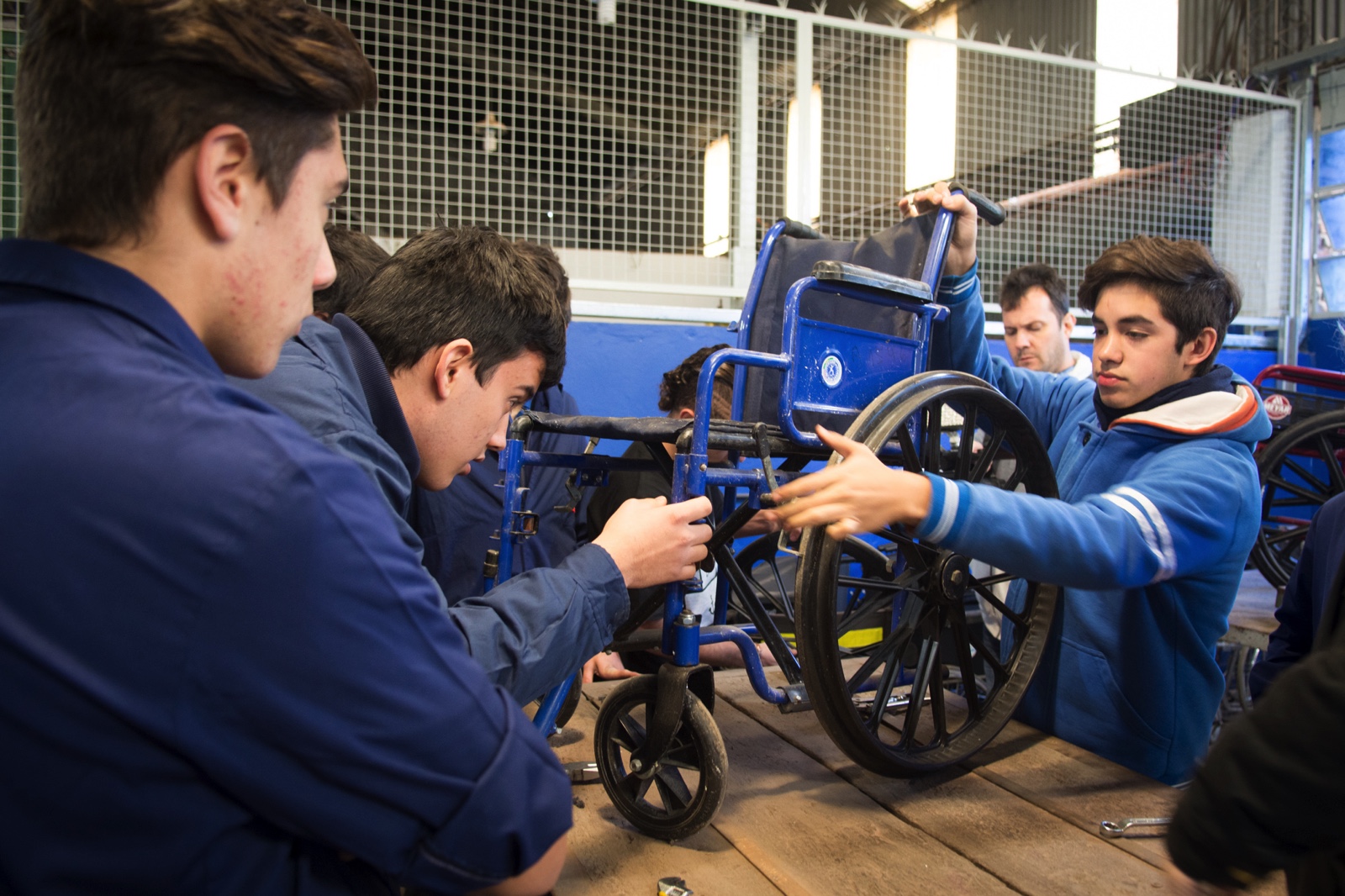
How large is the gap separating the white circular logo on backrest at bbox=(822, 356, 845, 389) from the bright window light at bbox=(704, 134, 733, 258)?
93.2 inches

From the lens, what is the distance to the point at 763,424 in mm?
1580

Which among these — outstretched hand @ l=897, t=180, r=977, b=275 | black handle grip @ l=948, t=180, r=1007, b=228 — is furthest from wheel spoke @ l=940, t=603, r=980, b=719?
black handle grip @ l=948, t=180, r=1007, b=228

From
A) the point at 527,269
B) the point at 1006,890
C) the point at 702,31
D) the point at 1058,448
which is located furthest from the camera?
the point at 702,31

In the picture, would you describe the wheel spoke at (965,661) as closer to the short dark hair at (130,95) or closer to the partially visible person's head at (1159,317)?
the partially visible person's head at (1159,317)

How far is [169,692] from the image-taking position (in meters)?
0.52

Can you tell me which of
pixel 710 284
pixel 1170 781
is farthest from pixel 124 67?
pixel 710 284

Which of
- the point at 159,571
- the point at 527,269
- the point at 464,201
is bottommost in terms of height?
the point at 159,571

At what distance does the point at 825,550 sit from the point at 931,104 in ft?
12.0

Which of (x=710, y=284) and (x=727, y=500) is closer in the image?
(x=727, y=500)

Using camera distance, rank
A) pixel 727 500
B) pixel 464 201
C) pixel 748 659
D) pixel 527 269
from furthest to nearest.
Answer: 1. pixel 464 201
2. pixel 727 500
3. pixel 748 659
4. pixel 527 269

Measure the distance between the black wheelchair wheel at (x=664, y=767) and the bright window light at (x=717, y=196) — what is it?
291cm

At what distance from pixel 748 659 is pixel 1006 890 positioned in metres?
0.52

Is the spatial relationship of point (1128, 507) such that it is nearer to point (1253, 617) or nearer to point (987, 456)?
point (987, 456)

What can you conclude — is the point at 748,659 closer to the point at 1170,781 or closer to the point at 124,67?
the point at 1170,781
